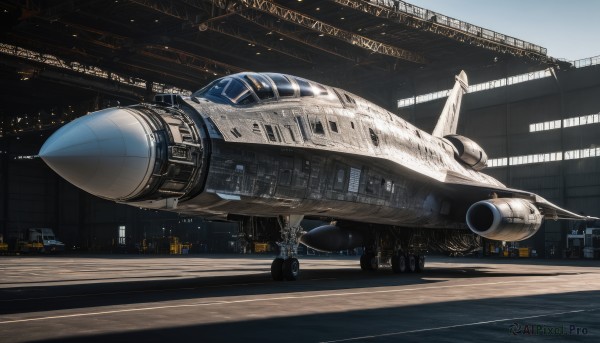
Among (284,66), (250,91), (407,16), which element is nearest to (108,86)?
(284,66)

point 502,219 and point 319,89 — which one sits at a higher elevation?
point 319,89

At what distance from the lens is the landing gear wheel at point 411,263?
69.5ft

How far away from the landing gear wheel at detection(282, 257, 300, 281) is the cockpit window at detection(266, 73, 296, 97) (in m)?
4.10

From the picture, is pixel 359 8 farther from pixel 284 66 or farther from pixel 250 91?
pixel 250 91

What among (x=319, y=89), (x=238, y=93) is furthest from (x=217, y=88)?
(x=319, y=89)

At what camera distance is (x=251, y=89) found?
13.4 m

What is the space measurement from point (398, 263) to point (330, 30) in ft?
91.6

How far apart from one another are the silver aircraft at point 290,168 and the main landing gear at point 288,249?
27 mm

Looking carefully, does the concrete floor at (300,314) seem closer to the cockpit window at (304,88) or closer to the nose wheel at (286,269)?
the nose wheel at (286,269)

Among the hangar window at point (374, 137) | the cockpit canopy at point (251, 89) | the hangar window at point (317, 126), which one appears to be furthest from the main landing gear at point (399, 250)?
the cockpit canopy at point (251, 89)

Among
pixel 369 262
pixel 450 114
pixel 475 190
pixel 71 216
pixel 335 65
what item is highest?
pixel 335 65

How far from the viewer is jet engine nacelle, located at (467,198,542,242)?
58.0 feet

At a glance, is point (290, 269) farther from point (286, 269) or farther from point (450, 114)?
point (450, 114)

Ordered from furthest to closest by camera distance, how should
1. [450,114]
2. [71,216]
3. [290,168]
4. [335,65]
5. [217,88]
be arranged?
1. [71,216]
2. [335,65]
3. [450,114]
4. [290,168]
5. [217,88]
